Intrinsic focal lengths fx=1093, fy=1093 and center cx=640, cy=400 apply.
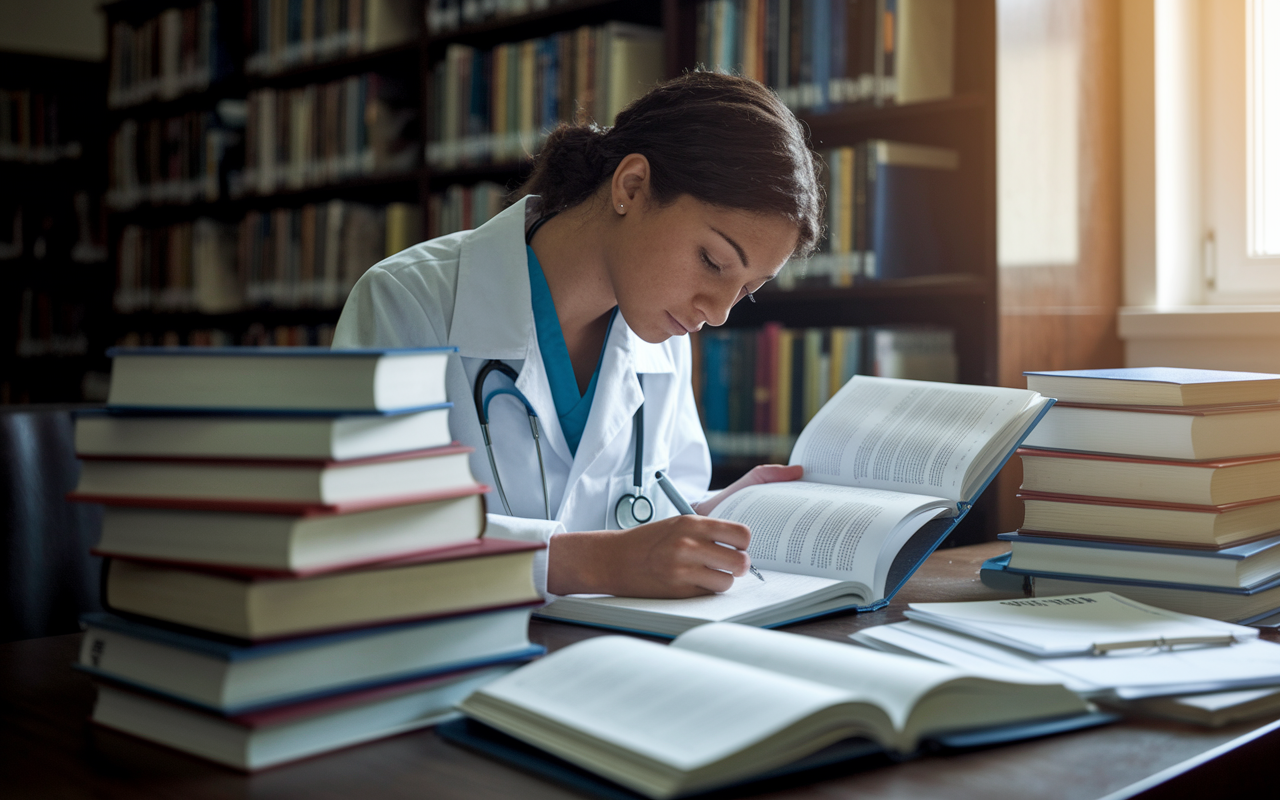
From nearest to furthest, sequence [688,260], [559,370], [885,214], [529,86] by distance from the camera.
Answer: [688,260] < [559,370] < [885,214] < [529,86]

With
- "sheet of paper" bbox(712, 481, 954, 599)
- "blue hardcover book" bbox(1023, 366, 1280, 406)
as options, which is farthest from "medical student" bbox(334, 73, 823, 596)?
"blue hardcover book" bbox(1023, 366, 1280, 406)

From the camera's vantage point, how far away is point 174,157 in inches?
159

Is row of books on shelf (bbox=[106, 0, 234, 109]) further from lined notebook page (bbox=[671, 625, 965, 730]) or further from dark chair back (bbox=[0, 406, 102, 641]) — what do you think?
lined notebook page (bbox=[671, 625, 965, 730])

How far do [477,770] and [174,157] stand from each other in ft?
13.0

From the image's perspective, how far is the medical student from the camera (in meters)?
1.31

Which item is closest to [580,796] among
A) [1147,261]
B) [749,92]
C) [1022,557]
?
[1022,557]

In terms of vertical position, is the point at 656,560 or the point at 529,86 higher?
the point at 529,86

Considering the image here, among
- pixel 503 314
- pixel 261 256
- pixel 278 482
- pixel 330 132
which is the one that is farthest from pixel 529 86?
pixel 278 482

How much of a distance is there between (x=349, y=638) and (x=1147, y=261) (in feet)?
6.55

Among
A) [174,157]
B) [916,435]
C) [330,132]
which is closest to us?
[916,435]

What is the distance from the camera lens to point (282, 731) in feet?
2.05

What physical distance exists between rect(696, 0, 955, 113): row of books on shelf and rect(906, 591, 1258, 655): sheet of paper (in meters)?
1.53

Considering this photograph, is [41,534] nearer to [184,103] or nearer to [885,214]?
[885,214]

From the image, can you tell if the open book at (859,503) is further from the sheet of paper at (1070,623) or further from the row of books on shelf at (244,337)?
the row of books on shelf at (244,337)
